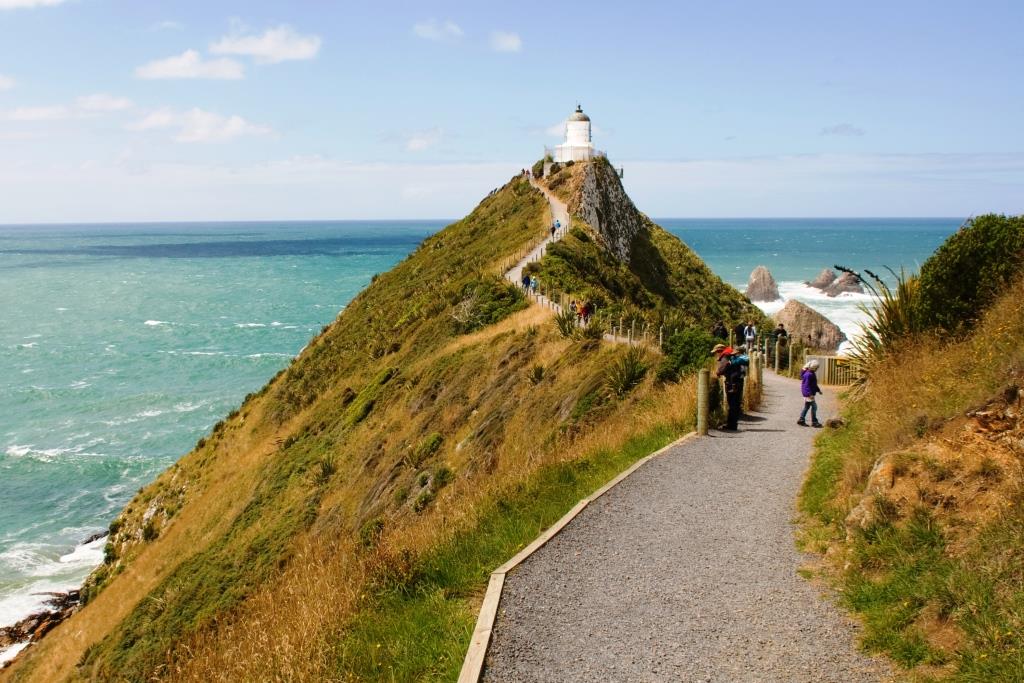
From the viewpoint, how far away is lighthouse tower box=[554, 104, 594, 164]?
59.5m

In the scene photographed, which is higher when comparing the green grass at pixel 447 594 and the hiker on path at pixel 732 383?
the hiker on path at pixel 732 383

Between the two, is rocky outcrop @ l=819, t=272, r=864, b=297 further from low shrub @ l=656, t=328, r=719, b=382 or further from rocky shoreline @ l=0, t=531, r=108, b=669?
rocky shoreline @ l=0, t=531, r=108, b=669

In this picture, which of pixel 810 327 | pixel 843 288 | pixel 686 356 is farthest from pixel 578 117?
pixel 843 288

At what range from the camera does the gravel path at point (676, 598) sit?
6.78m

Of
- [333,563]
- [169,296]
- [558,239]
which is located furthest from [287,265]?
[333,563]

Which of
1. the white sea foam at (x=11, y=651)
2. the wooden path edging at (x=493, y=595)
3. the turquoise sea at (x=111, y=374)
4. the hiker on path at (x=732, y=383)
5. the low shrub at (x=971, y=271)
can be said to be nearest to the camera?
the wooden path edging at (x=493, y=595)

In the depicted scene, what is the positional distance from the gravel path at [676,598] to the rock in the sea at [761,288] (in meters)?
95.2

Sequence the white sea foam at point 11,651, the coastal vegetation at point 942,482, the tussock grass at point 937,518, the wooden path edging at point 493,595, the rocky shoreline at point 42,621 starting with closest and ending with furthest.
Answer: the tussock grass at point 937,518
the coastal vegetation at point 942,482
the wooden path edging at point 493,595
the white sea foam at point 11,651
the rocky shoreline at point 42,621

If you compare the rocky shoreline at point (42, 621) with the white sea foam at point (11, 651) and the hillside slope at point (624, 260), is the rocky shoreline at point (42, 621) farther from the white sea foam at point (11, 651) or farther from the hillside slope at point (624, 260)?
the hillside slope at point (624, 260)

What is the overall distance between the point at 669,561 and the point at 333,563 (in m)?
4.50

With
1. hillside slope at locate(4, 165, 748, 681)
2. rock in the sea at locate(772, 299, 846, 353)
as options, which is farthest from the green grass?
rock in the sea at locate(772, 299, 846, 353)

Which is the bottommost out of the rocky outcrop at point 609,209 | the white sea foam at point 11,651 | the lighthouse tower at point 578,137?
the white sea foam at point 11,651

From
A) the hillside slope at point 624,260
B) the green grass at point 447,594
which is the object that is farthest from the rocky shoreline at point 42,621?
the green grass at point 447,594

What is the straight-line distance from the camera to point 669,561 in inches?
356
